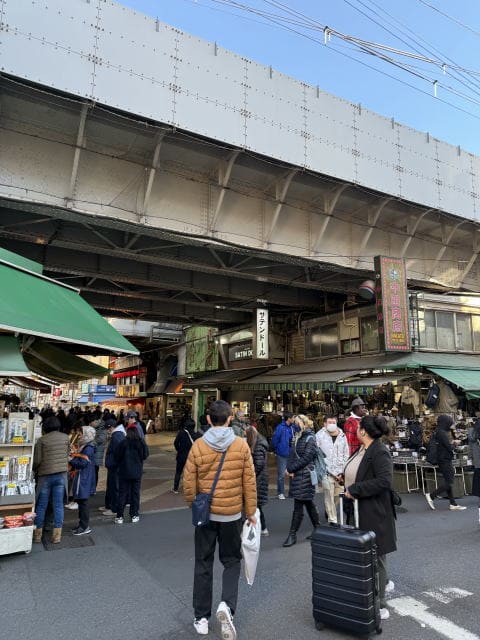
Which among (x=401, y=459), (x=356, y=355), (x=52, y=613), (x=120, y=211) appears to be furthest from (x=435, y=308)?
(x=52, y=613)

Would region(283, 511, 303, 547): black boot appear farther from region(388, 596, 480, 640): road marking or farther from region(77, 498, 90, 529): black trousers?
region(77, 498, 90, 529): black trousers

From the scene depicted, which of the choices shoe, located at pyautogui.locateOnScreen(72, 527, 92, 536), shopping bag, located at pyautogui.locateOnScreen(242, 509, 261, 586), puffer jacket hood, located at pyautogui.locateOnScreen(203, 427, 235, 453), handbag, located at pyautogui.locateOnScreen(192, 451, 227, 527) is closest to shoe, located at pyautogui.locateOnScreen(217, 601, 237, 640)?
shopping bag, located at pyautogui.locateOnScreen(242, 509, 261, 586)

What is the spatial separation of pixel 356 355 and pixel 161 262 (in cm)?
861

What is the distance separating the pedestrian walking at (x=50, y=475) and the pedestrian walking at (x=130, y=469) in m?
1.21

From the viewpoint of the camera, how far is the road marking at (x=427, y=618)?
12.0ft

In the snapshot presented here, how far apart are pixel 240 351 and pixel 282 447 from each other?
1434 cm

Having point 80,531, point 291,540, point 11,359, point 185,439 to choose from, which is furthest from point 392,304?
point 11,359

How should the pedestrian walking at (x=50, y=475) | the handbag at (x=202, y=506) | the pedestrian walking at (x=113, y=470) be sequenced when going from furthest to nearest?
the pedestrian walking at (x=113, y=470) → the pedestrian walking at (x=50, y=475) → the handbag at (x=202, y=506)

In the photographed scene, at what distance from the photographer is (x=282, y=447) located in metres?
10.5

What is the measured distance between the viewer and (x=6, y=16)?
8.80m

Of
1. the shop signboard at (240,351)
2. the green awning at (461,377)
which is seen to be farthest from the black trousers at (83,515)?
the shop signboard at (240,351)

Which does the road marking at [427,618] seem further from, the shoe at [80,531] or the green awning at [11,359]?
the green awning at [11,359]

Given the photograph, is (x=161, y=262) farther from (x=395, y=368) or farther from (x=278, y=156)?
(x=395, y=368)

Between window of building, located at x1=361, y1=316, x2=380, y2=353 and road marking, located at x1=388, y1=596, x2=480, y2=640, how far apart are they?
1314 centimetres
